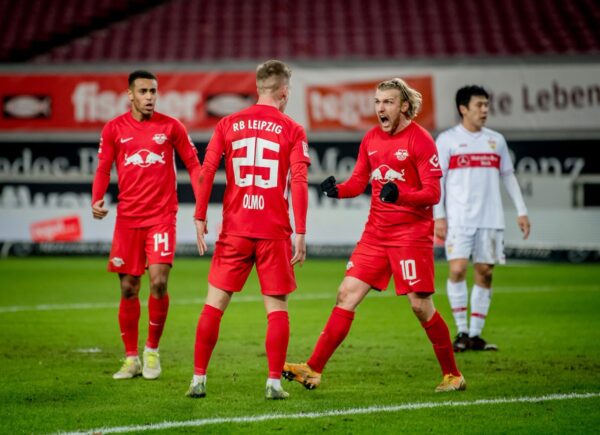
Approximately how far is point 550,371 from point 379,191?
6.76 feet

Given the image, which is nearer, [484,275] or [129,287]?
[129,287]

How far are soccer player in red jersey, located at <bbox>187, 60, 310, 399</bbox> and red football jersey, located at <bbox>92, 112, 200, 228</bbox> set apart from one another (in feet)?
3.78

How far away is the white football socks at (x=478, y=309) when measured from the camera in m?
9.35

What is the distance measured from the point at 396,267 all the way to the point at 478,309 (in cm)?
281

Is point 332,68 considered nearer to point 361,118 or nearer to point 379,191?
point 361,118

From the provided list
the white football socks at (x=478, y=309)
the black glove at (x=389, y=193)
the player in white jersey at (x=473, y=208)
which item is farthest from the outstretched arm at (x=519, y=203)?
the black glove at (x=389, y=193)

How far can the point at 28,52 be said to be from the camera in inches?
955

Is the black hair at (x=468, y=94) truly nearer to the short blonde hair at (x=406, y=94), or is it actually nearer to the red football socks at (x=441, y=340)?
the short blonde hair at (x=406, y=94)

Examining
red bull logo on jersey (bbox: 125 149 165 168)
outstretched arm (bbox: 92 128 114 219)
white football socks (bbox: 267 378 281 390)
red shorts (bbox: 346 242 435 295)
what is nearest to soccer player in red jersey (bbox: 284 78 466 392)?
red shorts (bbox: 346 242 435 295)

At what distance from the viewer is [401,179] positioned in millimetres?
6836

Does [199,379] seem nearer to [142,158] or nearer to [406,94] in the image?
[142,158]

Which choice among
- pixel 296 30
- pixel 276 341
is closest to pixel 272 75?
pixel 276 341

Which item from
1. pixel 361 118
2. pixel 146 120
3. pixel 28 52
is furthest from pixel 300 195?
pixel 28 52

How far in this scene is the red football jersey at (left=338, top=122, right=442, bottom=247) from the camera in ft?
22.1
